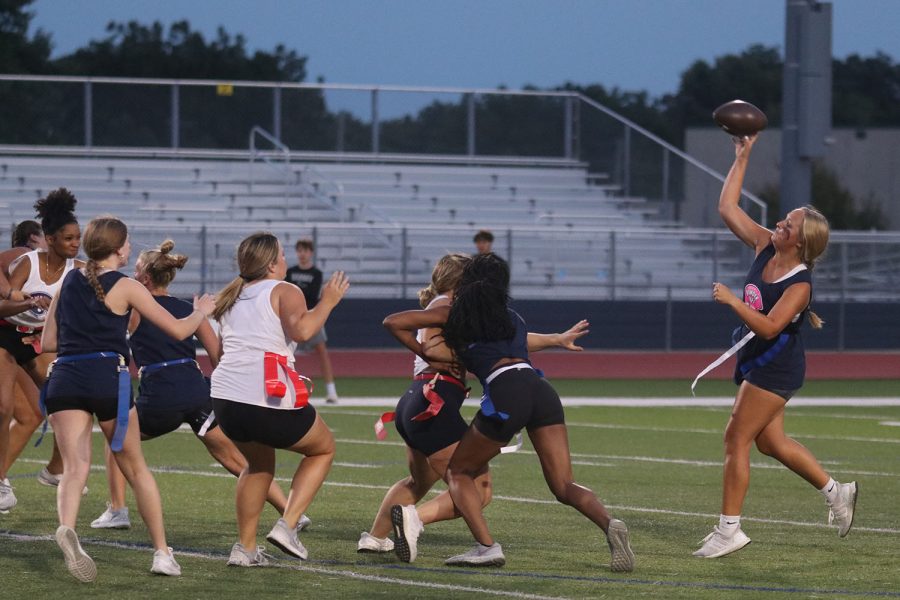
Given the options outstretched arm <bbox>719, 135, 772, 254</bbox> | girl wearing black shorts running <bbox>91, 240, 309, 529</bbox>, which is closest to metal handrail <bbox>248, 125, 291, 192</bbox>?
girl wearing black shorts running <bbox>91, 240, 309, 529</bbox>

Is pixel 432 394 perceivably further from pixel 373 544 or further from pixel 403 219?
pixel 403 219

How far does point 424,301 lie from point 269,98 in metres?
24.0

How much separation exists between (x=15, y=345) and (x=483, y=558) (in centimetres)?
372

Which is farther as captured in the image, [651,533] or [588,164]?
[588,164]

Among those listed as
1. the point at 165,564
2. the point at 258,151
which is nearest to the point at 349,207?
the point at 258,151

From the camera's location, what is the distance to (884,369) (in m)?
26.3

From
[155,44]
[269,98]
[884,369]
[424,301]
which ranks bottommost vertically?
[884,369]

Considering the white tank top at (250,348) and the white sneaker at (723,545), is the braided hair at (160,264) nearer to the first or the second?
the white tank top at (250,348)

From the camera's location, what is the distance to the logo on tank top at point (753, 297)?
8.39m

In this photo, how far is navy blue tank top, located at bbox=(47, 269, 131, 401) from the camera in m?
7.33

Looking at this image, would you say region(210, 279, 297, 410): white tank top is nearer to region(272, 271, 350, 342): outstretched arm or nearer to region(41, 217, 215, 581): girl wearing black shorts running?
region(272, 271, 350, 342): outstretched arm

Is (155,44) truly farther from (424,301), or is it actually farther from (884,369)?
(424,301)

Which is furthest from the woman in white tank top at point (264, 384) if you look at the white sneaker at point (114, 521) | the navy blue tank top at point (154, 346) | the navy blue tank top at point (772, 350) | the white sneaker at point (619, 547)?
the navy blue tank top at point (772, 350)

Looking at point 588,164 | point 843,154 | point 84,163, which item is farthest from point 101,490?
point 843,154
